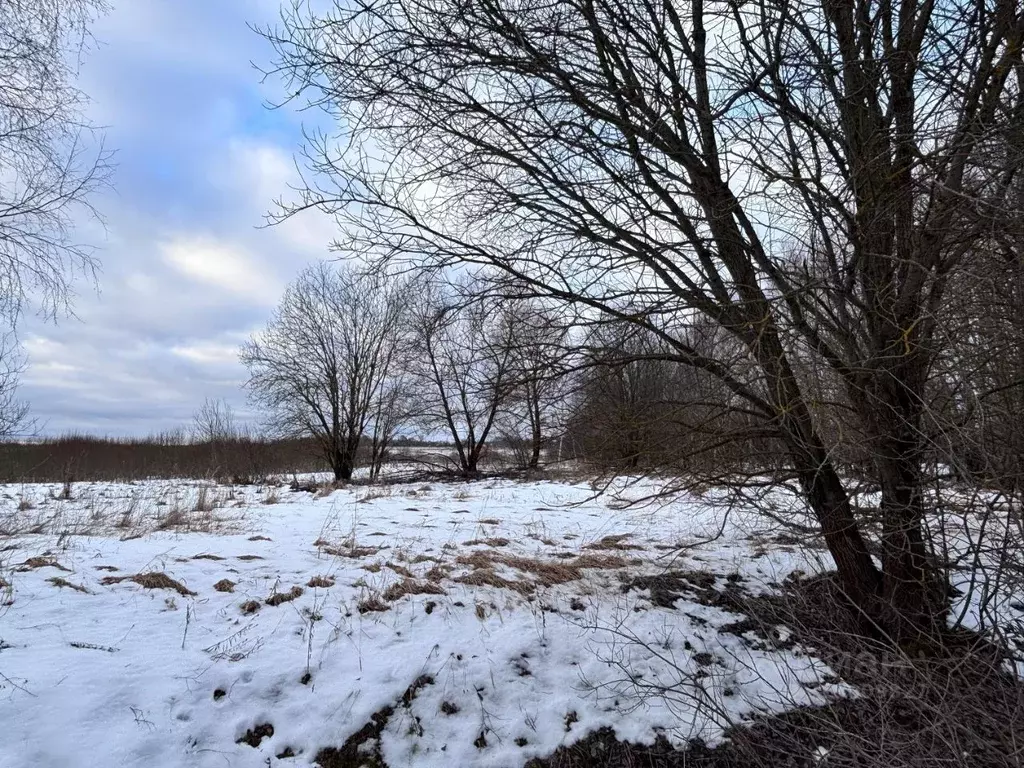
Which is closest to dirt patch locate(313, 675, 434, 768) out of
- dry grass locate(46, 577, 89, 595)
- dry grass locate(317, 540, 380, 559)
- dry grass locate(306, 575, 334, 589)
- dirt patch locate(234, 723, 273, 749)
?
dirt patch locate(234, 723, 273, 749)

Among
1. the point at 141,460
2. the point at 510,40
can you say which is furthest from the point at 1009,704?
the point at 141,460

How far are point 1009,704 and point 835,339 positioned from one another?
8.20 ft

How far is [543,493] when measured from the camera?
11227 mm

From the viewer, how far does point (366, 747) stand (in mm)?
3246

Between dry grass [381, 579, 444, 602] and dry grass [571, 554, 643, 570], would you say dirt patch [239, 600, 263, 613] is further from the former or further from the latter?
dry grass [571, 554, 643, 570]

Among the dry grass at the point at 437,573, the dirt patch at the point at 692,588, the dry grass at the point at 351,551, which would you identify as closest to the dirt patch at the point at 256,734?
the dry grass at the point at 437,573

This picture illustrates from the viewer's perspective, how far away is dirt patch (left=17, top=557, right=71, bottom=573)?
4555 millimetres

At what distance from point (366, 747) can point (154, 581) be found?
247 cm

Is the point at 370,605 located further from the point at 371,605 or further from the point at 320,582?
the point at 320,582

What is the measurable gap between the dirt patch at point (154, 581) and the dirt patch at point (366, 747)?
1.95 meters

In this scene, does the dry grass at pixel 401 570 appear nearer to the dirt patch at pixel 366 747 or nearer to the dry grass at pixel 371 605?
the dry grass at pixel 371 605

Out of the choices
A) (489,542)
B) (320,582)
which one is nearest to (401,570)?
(320,582)

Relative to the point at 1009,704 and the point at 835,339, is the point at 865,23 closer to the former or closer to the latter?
the point at 835,339

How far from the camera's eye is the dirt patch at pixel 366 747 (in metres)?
3.16
